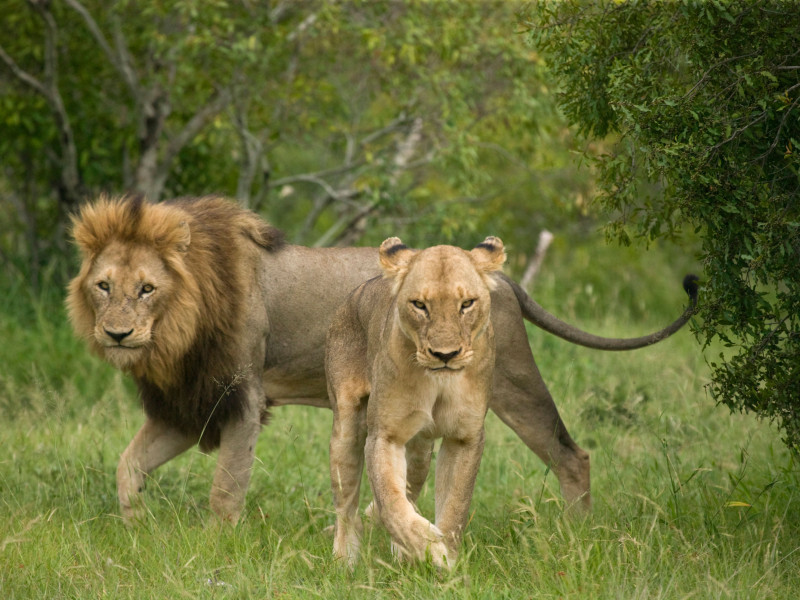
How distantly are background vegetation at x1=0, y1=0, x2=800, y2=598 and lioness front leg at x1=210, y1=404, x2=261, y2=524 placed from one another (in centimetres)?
16

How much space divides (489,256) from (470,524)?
134 cm

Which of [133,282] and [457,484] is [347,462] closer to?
[457,484]

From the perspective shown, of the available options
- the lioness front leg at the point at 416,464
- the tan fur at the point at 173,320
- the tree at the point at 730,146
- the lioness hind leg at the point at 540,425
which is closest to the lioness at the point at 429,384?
the lioness front leg at the point at 416,464

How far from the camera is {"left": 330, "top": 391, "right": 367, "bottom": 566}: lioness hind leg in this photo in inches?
149

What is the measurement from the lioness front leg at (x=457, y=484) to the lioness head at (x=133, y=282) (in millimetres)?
1563

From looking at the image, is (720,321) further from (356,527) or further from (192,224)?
(192,224)

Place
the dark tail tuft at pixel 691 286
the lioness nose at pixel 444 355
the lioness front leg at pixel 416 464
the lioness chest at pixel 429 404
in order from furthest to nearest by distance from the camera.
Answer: the lioness front leg at pixel 416 464 → the dark tail tuft at pixel 691 286 → the lioness chest at pixel 429 404 → the lioness nose at pixel 444 355

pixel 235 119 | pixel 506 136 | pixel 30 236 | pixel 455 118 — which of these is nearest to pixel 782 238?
pixel 455 118

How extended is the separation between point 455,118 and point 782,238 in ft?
15.8

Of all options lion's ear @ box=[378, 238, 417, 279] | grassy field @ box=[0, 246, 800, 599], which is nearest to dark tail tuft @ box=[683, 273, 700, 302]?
grassy field @ box=[0, 246, 800, 599]

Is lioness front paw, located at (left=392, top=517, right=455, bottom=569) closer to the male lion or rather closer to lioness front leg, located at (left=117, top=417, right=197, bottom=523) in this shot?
the male lion

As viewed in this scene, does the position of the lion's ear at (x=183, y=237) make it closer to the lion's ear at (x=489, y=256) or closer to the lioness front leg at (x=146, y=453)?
the lioness front leg at (x=146, y=453)

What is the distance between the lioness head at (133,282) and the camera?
4.39 metres

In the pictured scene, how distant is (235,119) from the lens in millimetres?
8359
